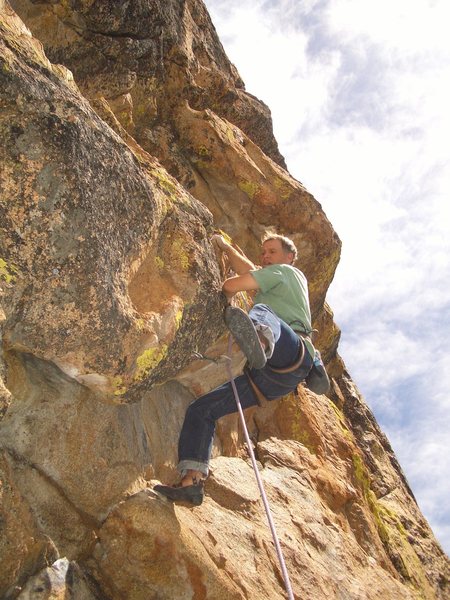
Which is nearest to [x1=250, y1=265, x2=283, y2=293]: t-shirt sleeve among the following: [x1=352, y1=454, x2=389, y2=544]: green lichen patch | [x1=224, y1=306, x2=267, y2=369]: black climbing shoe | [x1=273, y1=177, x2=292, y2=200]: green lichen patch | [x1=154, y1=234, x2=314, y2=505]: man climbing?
[x1=154, y1=234, x2=314, y2=505]: man climbing

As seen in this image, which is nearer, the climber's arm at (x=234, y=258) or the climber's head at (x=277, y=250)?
the climber's head at (x=277, y=250)

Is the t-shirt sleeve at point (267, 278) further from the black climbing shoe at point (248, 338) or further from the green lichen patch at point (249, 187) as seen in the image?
the green lichen patch at point (249, 187)

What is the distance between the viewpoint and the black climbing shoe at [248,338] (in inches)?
226

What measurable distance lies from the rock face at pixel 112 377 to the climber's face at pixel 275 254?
2.38 feet

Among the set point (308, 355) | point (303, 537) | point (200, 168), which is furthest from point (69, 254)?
point (200, 168)

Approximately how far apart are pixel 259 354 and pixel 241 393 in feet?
3.33

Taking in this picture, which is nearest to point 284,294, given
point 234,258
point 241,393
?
point 234,258

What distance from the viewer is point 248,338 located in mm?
5785

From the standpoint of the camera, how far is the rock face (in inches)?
189

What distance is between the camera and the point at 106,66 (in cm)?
1035

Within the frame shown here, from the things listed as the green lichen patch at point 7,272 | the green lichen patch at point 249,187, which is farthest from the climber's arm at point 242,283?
the green lichen patch at point 249,187

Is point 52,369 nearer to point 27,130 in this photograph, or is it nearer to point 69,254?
point 69,254

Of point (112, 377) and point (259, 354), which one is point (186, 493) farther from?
point (259, 354)

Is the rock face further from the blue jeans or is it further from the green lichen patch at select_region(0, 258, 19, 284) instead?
the blue jeans
